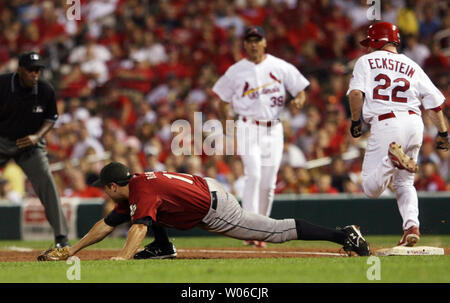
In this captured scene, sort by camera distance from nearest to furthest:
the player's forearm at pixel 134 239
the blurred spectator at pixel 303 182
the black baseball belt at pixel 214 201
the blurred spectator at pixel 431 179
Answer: the player's forearm at pixel 134 239, the black baseball belt at pixel 214 201, the blurred spectator at pixel 431 179, the blurred spectator at pixel 303 182

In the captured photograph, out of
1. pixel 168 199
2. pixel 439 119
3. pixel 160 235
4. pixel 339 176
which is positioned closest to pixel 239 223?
pixel 168 199

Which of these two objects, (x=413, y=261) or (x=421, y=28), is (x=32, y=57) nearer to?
(x=413, y=261)

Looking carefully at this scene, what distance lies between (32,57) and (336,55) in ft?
25.2

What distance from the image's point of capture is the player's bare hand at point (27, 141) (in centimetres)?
857

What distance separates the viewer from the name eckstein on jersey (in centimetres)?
726

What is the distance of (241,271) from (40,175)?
137 inches

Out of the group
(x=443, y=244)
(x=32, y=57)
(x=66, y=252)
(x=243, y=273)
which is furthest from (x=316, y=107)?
(x=243, y=273)

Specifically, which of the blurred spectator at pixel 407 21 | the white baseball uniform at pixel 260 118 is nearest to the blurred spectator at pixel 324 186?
the white baseball uniform at pixel 260 118

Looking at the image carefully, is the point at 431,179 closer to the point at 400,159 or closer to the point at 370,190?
the point at 370,190

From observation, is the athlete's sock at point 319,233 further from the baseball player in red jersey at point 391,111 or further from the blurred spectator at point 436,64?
the blurred spectator at point 436,64

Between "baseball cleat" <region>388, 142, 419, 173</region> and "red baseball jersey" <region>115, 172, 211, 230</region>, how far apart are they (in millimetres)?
1623

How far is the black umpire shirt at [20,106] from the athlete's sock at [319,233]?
331 centimetres

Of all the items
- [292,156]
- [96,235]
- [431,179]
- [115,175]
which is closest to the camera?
[115,175]

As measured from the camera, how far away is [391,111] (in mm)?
7215
